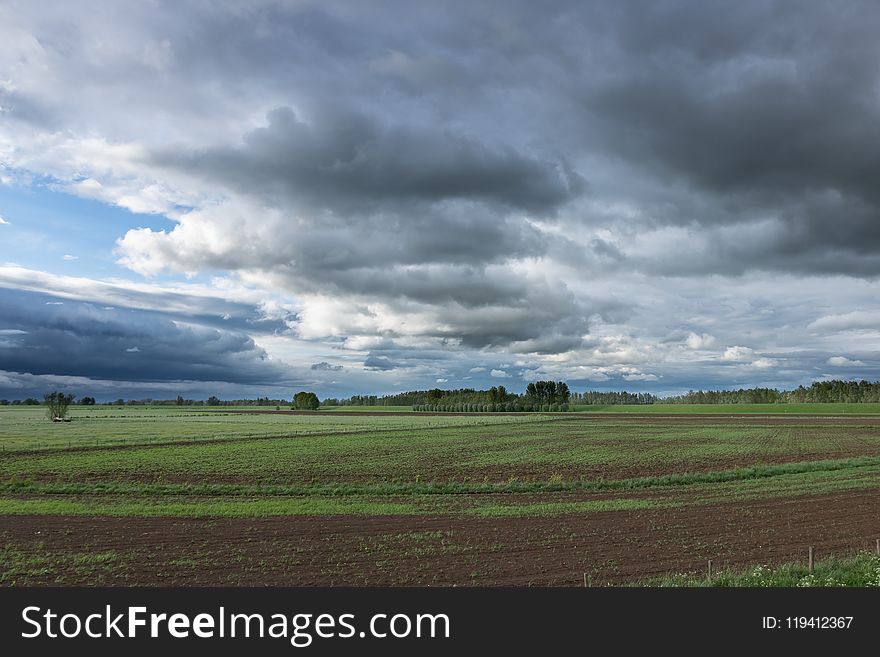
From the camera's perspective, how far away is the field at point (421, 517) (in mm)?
19062

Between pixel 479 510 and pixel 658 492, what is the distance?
43.9 feet

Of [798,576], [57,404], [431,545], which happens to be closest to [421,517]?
[431,545]

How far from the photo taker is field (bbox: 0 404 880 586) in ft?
62.5

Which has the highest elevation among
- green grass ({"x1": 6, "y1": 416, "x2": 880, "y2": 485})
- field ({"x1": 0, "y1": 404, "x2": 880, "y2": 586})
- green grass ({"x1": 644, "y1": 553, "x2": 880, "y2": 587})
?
green grass ({"x1": 644, "y1": 553, "x2": 880, "y2": 587})

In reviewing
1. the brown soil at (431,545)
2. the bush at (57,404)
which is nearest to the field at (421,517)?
the brown soil at (431,545)

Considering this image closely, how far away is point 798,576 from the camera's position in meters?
17.0

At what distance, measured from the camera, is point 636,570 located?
18.8 meters

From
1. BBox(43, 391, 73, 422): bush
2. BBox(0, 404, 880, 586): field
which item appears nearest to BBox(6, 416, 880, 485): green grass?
BBox(0, 404, 880, 586): field

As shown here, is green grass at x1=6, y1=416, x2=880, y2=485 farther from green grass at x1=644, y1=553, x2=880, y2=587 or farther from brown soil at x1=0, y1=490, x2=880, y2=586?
green grass at x1=644, y1=553, x2=880, y2=587

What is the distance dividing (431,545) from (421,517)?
603cm

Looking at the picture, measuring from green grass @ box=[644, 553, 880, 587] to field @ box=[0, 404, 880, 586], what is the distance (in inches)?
18.4

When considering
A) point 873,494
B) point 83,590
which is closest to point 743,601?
point 83,590

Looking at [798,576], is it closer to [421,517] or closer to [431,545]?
[431,545]

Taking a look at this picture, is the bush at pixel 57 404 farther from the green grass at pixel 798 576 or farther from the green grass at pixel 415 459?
the green grass at pixel 798 576
